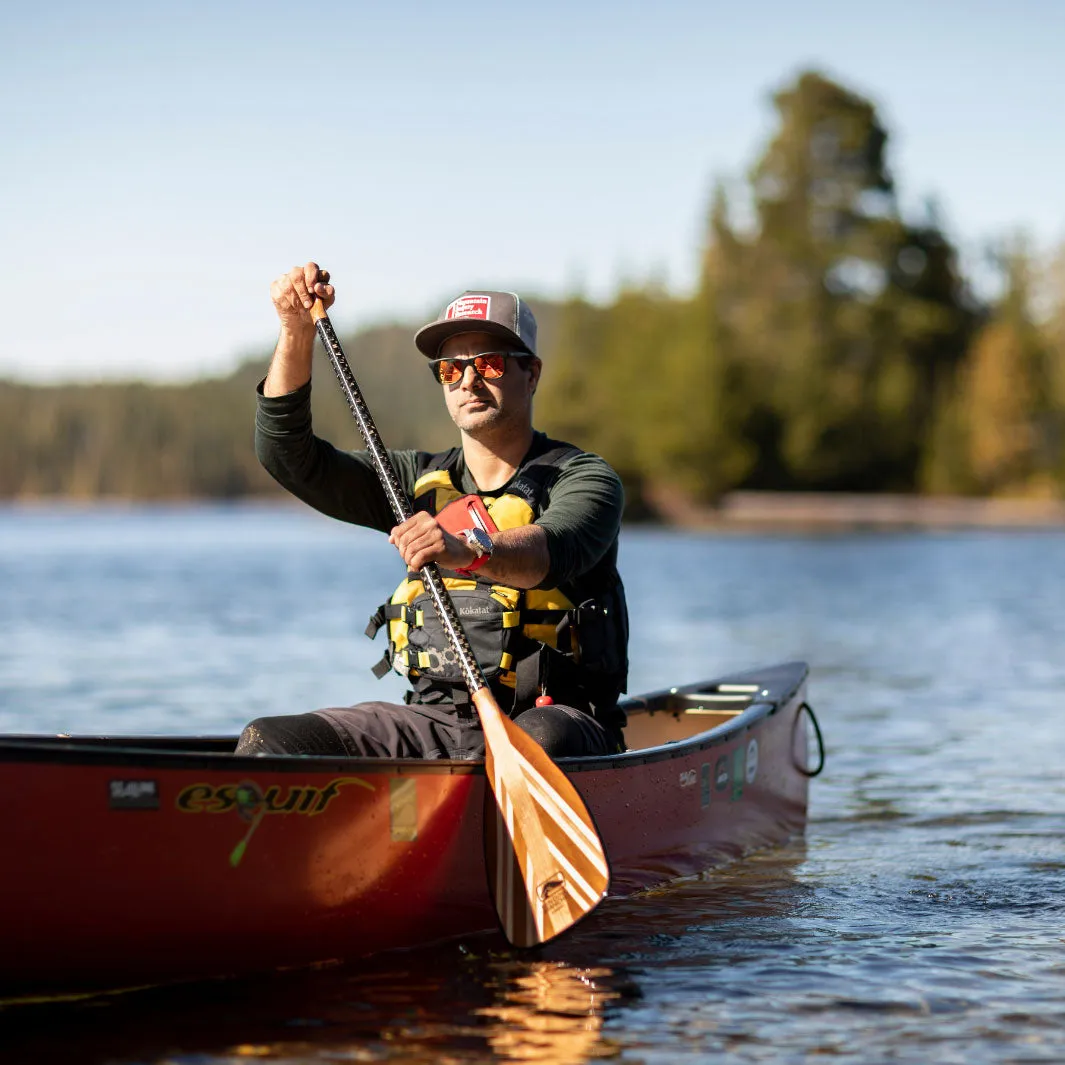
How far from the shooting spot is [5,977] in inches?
160

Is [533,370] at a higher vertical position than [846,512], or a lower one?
lower

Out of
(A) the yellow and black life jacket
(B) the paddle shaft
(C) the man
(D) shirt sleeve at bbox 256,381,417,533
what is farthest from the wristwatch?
(D) shirt sleeve at bbox 256,381,417,533

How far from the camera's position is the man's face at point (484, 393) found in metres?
4.96

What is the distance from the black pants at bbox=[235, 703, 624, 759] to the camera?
190 inches

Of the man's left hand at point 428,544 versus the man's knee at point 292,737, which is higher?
the man's left hand at point 428,544

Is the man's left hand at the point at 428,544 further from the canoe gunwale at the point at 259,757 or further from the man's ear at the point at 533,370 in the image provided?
the man's ear at the point at 533,370

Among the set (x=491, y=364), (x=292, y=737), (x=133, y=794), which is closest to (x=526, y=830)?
(x=292, y=737)

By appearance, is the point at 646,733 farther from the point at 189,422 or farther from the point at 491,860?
the point at 189,422

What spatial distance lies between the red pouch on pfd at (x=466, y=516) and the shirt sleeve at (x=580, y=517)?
0.16 meters

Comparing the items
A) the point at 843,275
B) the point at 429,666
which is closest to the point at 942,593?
the point at 429,666

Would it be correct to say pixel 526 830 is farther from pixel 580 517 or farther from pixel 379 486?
pixel 379 486

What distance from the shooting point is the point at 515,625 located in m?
4.90

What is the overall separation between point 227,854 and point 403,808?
0.54m

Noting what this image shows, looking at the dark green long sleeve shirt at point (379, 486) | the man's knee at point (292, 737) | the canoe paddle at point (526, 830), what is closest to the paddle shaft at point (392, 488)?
the canoe paddle at point (526, 830)
